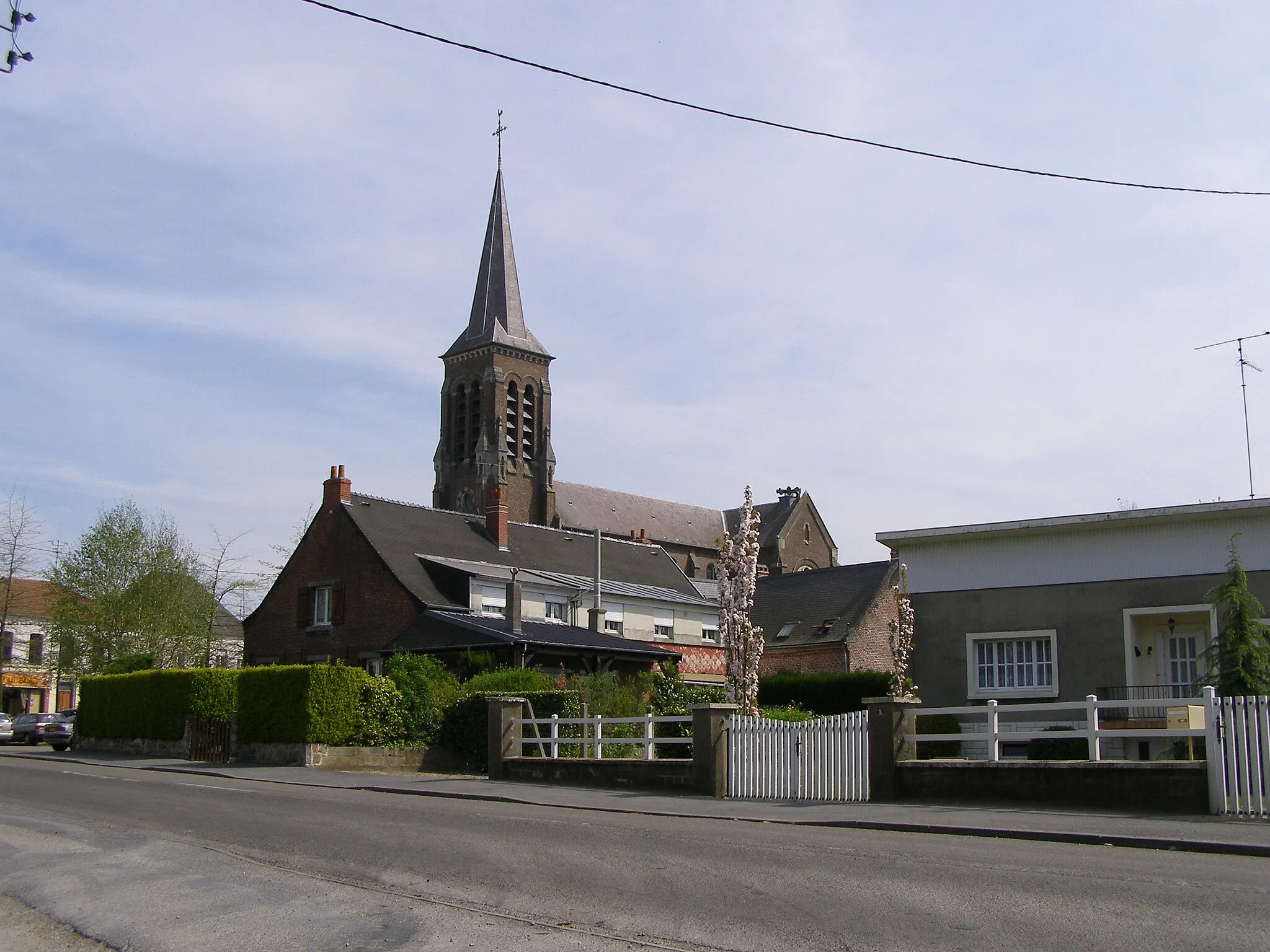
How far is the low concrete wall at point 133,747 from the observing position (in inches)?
1219

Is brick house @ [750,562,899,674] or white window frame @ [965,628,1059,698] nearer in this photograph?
white window frame @ [965,628,1059,698]

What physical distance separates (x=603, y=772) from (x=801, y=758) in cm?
458

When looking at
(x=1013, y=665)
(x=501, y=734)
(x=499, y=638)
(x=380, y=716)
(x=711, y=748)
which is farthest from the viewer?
(x=499, y=638)

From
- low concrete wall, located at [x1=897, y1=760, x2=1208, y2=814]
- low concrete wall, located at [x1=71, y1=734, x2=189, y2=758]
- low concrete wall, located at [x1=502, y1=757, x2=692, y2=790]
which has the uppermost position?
low concrete wall, located at [x1=897, y1=760, x2=1208, y2=814]

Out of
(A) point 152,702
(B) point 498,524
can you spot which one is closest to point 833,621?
(B) point 498,524

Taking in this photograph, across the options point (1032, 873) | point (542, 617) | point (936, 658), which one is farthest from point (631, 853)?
point (542, 617)

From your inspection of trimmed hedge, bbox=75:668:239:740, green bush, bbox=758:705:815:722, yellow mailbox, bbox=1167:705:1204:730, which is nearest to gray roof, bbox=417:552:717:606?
trimmed hedge, bbox=75:668:239:740

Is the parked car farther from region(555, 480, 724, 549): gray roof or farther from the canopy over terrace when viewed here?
region(555, 480, 724, 549): gray roof

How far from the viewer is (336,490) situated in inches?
1734

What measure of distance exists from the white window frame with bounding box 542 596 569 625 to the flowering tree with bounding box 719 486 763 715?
17.2m

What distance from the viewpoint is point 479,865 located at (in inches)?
A: 399

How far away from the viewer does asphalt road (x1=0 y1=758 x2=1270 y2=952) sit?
7262 mm

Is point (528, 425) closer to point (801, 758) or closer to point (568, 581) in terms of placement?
point (568, 581)

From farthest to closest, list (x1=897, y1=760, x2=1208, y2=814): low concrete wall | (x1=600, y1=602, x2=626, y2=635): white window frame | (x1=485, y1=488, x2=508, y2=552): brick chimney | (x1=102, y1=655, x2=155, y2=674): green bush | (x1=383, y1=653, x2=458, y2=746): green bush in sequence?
(x1=485, y1=488, x2=508, y2=552): brick chimney → (x1=600, y1=602, x2=626, y2=635): white window frame → (x1=102, y1=655, x2=155, y2=674): green bush → (x1=383, y1=653, x2=458, y2=746): green bush → (x1=897, y1=760, x2=1208, y2=814): low concrete wall
